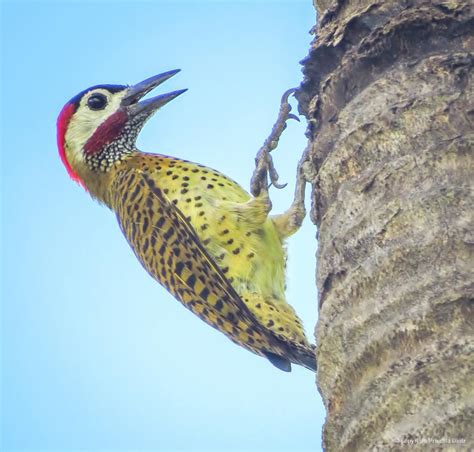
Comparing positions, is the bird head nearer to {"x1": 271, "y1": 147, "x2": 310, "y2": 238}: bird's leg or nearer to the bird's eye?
the bird's eye

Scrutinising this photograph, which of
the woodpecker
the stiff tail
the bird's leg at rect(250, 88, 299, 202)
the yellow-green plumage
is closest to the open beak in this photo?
the woodpecker

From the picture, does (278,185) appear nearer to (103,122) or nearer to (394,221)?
(103,122)

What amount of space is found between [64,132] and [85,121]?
0.63 ft

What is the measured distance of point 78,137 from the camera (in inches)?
258

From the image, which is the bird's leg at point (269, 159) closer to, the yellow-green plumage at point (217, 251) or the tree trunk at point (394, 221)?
the yellow-green plumage at point (217, 251)

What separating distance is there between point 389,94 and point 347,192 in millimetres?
397

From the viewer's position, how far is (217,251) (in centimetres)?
527

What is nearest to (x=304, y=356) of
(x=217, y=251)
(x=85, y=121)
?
(x=217, y=251)

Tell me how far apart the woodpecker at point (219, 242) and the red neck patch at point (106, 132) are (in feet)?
1.05

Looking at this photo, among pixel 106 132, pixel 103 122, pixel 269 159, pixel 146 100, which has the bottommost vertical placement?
pixel 269 159

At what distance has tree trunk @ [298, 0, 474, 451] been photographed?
228 cm

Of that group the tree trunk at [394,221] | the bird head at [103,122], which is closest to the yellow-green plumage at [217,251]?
the bird head at [103,122]

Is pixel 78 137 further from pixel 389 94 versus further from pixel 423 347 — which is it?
pixel 423 347

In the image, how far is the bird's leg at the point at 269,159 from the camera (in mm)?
5398
